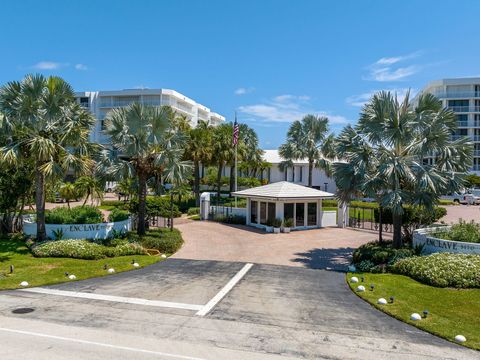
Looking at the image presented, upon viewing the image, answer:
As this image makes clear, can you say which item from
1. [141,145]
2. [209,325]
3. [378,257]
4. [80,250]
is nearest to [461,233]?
[378,257]

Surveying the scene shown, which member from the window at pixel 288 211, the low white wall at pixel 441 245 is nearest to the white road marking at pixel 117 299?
the low white wall at pixel 441 245

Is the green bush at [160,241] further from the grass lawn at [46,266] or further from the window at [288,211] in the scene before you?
the window at [288,211]

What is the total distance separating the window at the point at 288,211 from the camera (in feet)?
91.7

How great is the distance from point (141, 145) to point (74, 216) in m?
5.45

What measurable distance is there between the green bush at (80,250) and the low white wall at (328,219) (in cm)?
1516

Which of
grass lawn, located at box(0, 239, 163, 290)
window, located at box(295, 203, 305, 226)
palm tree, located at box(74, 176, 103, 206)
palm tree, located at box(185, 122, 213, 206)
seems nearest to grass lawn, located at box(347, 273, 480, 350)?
grass lawn, located at box(0, 239, 163, 290)

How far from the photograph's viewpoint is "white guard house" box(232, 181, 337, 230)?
27688 millimetres

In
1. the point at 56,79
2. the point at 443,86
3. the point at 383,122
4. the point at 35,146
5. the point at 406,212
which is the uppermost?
the point at 443,86

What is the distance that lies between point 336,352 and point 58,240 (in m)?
15.5

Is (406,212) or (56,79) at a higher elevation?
(56,79)

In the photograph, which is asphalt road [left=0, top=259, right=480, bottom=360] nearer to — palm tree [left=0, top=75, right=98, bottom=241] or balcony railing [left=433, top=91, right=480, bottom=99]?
palm tree [left=0, top=75, right=98, bottom=241]

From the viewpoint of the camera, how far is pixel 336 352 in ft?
28.7

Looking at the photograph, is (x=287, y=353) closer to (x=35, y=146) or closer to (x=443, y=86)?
(x=35, y=146)

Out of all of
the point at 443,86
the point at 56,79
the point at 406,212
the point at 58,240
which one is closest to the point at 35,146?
the point at 56,79
